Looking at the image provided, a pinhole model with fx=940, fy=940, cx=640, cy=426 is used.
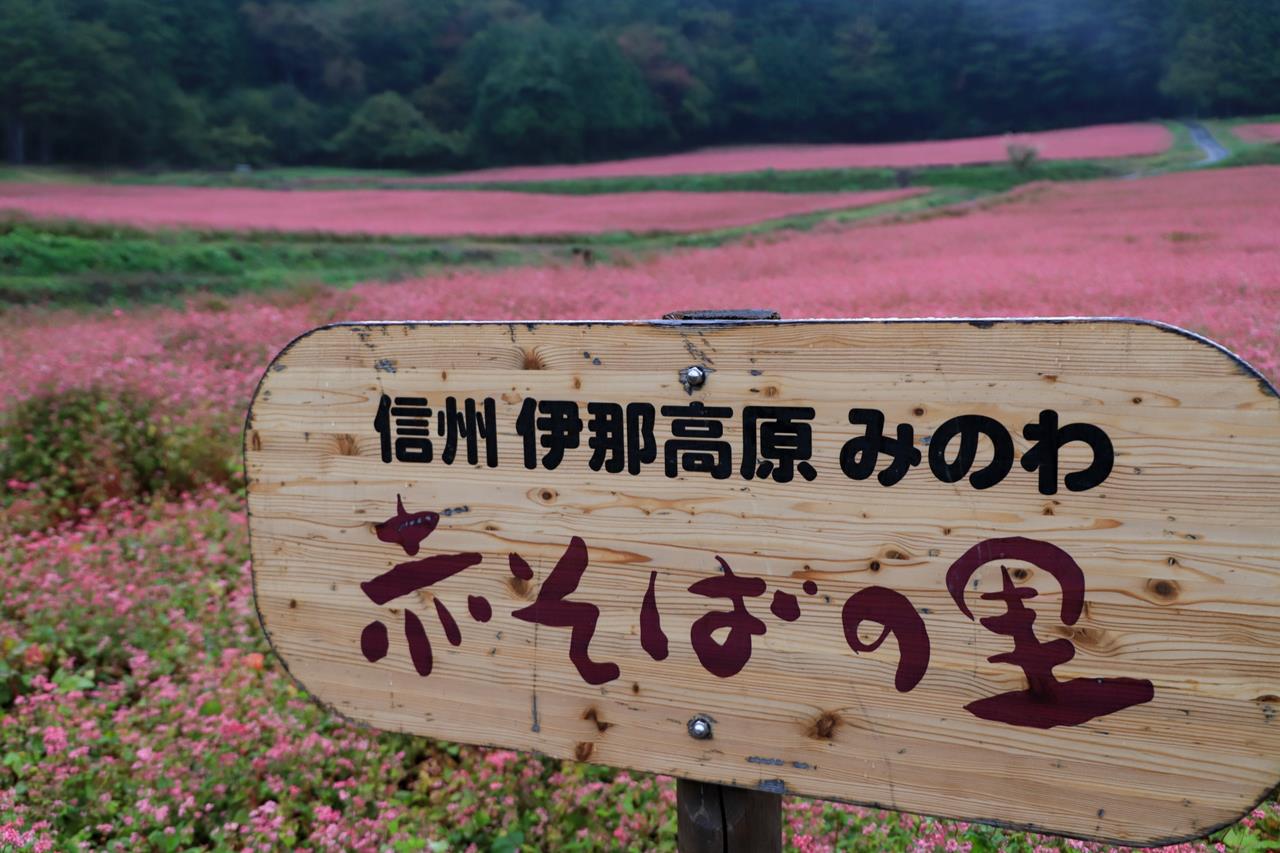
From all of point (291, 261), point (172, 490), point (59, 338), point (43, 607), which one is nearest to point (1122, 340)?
point (43, 607)

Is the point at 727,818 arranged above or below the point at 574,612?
below

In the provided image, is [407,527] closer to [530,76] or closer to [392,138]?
[530,76]

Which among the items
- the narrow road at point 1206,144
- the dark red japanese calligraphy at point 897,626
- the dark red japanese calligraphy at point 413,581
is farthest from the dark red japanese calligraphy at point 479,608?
the narrow road at point 1206,144

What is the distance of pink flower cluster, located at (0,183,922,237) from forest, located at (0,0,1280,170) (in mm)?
282

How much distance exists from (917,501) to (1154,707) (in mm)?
316

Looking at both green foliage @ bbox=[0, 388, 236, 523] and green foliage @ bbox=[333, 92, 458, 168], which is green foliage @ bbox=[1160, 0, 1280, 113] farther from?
green foliage @ bbox=[333, 92, 458, 168]

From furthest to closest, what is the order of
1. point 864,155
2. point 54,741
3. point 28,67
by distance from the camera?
point 28,67 < point 864,155 < point 54,741

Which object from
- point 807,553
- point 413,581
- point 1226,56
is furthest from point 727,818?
point 1226,56

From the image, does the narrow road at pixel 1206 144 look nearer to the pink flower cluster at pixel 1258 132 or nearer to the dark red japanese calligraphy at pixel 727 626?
the pink flower cluster at pixel 1258 132

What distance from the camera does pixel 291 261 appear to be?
7.44m

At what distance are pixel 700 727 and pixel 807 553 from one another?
262 millimetres

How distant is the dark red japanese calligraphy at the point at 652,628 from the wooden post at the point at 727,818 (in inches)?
8.4

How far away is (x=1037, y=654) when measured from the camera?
3.33ft

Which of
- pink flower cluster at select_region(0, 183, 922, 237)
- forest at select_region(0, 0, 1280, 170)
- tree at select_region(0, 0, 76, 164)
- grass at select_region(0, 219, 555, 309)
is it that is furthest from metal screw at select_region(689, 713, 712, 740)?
tree at select_region(0, 0, 76, 164)
